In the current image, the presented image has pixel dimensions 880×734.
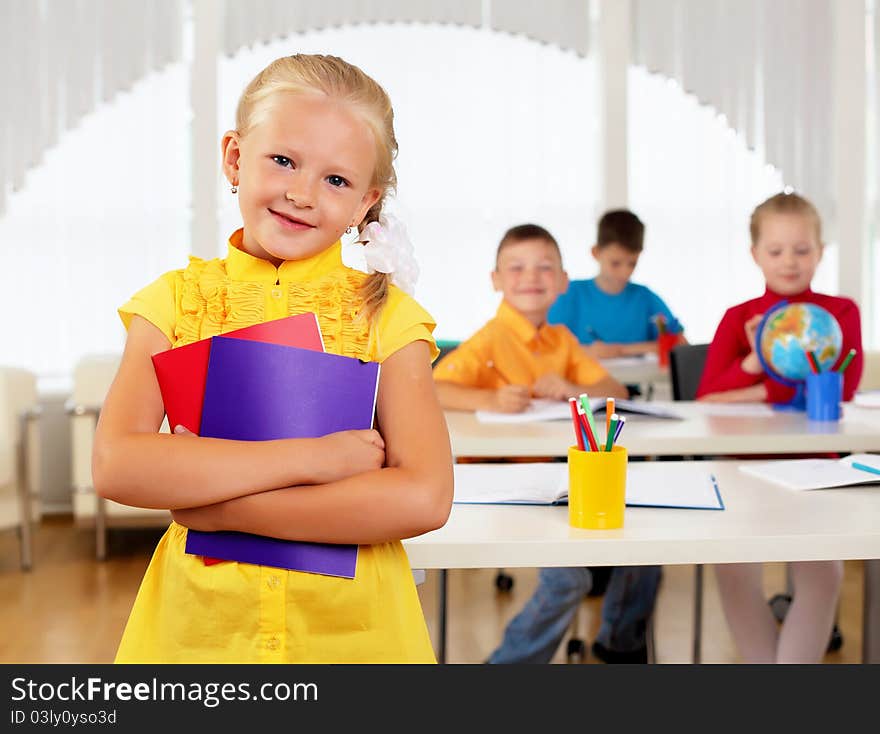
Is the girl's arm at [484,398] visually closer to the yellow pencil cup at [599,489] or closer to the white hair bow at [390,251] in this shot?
the yellow pencil cup at [599,489]

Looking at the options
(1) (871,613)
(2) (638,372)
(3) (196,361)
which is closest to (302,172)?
(3) (196,361)

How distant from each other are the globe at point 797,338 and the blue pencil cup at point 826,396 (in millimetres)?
71

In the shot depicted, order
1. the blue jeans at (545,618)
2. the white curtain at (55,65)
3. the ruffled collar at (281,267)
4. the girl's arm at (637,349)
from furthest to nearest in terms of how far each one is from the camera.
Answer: the white curtain at (55,65)
the girl's arm at (637,349)
the blue jeans at (545,618)
the ruffled collar at (281,267)

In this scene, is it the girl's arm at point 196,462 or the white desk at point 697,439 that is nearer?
the girl's arm at point 196,462

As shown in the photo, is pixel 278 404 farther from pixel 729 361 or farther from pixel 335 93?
pixel 729 361

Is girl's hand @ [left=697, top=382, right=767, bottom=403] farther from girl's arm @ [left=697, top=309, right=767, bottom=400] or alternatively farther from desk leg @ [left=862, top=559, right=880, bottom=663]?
desk leg @ [left=862, top=559, right=880, bottom=663]

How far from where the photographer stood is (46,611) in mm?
3395

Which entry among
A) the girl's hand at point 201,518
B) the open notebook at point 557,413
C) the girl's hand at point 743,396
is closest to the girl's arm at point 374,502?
the girl's hand at point 201,518

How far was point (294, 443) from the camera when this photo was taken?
3.33 feet

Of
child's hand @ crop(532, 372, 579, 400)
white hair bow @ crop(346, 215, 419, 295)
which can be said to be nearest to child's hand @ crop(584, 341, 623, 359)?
child's hand @ crop(532, 372, 579, 400)

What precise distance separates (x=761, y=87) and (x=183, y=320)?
5007 millimetres

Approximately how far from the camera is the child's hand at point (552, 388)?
262 centimetres
